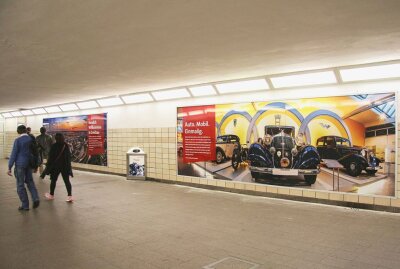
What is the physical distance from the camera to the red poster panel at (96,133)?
1134 centimetres

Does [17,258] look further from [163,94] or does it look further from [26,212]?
[163,94]

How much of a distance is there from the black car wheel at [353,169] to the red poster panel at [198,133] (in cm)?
325

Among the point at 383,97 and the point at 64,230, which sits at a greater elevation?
the point at 383,97

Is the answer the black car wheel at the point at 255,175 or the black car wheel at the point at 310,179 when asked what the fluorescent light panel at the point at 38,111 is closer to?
the black car wheel at the point at 255,175

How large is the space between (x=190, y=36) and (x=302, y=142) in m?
3.76

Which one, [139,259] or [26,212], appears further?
[26,212]

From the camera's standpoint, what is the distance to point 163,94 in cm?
884

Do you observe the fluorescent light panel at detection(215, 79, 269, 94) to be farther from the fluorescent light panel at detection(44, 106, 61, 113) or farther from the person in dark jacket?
the fluorescent light panel at detection(44, 106, 61, 113)

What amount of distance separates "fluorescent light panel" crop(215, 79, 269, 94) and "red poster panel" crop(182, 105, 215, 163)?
594mm

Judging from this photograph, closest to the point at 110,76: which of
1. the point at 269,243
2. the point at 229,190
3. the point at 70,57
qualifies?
the point at 70,57

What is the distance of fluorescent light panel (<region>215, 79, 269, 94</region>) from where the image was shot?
22.4ft

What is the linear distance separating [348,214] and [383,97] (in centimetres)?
224

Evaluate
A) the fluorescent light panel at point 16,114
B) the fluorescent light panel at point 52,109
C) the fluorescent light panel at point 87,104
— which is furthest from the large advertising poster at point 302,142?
the fluorescent light panel at point 16,114

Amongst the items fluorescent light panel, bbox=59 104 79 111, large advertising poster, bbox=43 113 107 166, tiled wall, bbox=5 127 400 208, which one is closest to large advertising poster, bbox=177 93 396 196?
tiled wall, bbox=5 127 400 208
